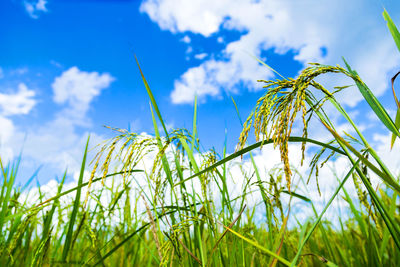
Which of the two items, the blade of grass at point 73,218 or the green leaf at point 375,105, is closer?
the green leaf at point 375,105

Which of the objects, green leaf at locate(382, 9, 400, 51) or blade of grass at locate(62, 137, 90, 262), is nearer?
green leaf at locate(382, 9, 400, 51)

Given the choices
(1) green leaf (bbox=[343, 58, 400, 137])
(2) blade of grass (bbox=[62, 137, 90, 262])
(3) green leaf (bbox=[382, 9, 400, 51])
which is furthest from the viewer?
(2) blade of grass (bbox=[62, 137, 90, 262])

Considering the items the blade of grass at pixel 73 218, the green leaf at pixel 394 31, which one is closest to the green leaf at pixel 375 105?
the green leaf at pixel 394 31

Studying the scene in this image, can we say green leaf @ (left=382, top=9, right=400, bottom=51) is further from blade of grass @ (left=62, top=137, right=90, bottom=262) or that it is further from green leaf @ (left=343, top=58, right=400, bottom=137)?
blade of grass @ (left=62, top=137, right=90, bottom=262)

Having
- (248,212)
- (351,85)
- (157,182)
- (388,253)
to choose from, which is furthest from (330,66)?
(388,253)

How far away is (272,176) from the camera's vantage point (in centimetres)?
193

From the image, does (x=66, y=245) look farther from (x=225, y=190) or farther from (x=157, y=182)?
(x=225, y=190)

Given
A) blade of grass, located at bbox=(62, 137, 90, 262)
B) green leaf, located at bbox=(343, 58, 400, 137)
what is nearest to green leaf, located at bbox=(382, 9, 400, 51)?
green leaf, located at bbox=(343, 58, 400, 137)

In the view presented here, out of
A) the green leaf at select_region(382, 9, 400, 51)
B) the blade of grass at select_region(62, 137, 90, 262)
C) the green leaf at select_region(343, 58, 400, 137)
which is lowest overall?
the blade of grass at select_region(62, 137, 90, 262)

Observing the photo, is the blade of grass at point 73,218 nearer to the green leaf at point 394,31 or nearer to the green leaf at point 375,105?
the green leaf at point 375,105

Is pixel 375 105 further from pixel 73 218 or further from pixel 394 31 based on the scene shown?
pixel 73 218

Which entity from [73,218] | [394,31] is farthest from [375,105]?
[73,218]

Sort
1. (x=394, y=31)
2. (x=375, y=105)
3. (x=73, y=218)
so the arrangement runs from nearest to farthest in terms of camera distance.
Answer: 1. (x=375, y=105)
2. (x=394, y=31)
3. (x=73, y=218)

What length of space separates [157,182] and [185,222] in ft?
0.88
